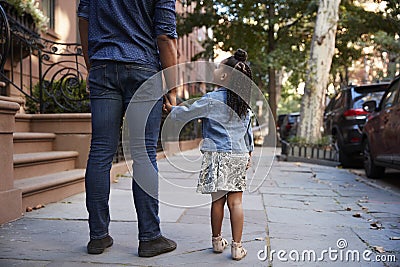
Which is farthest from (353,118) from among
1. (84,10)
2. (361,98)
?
(84,10)

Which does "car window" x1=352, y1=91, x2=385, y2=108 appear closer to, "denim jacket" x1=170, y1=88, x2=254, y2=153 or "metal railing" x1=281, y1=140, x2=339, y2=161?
"metal railing" x1=281, y1=140, x2=339, y2=161

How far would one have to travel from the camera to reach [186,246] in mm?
3482

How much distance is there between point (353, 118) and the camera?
10094 mm

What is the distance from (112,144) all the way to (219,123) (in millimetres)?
726

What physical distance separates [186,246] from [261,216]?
1412 mm

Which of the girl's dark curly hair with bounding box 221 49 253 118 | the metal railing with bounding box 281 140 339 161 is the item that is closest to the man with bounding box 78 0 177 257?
the girl's dark curly hair with bounding box 221 49 253 118

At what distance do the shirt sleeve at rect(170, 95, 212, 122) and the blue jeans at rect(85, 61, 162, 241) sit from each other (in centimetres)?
14

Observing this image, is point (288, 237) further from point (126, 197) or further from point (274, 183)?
point (274, 183)

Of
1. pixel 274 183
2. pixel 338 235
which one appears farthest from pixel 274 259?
pixel 274 183

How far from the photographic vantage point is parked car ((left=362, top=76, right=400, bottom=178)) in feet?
23.4

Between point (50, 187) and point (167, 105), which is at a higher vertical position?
point (167, 105)

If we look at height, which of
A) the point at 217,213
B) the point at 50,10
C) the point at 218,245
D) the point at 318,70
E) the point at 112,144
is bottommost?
the point at 218,245

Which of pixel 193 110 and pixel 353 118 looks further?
pixel 353 118

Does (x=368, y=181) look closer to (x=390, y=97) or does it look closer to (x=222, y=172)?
(x=390, y=97)
